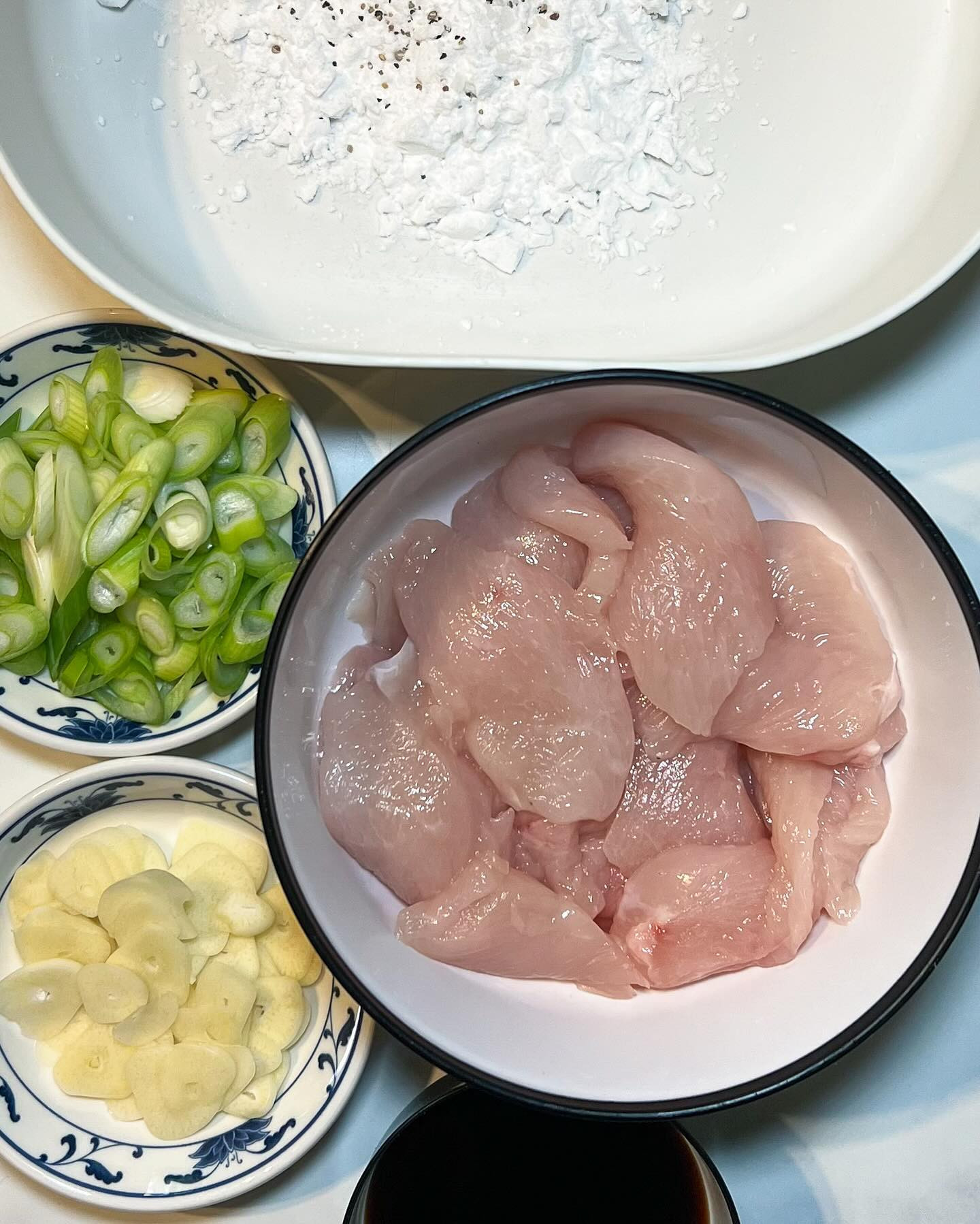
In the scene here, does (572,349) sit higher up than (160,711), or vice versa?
(572,349)

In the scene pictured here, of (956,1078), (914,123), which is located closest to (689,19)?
(914,123)

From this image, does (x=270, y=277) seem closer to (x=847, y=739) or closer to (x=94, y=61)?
(x=94, y=61)

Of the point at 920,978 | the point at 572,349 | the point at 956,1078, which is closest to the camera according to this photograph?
the point at 920,978

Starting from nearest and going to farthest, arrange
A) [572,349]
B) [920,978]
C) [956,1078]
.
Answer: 1. [920,978]
2. [572,349]
3. [956,1078]

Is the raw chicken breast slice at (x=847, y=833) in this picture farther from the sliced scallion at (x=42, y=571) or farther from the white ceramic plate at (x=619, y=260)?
the sliced scallion at (x=42, y=571)

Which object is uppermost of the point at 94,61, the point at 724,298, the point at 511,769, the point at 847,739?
the point at 724,298

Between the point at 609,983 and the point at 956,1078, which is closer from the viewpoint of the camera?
the point at 609,983
